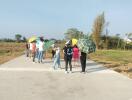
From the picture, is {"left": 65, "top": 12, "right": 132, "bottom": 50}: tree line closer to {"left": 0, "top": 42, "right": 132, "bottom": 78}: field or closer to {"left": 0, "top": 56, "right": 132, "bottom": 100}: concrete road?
{"left": 0, "top": 42, "right": 132, "bottom": 78}: field

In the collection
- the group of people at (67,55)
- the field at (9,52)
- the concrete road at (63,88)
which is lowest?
the field at (9,52)

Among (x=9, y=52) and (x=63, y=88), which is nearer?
(x=63, y=88)

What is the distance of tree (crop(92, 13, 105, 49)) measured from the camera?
7169 centimetres

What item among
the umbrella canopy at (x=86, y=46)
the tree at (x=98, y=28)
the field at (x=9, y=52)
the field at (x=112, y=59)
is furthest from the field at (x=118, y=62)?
the tree at (x=98, y=28)

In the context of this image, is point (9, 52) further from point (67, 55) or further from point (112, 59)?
point (67, 55)

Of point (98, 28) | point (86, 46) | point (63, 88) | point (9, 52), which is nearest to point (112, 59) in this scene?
point (86, 46)

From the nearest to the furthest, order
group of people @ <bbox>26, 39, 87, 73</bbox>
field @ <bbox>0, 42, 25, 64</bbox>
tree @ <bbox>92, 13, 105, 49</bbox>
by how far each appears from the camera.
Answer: group of people @ <bbox>26, 39, 87, 73</bbox>
field @ <bbox>0, 42, 25, 64</bbox>
tree @ <bbox>92, 13, 105, 49</bbox>

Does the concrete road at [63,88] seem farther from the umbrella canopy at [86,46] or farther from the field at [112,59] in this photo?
the field at [112,59]

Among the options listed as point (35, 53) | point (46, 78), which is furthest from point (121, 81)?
point (35, 53)

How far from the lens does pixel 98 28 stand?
73.6 metres

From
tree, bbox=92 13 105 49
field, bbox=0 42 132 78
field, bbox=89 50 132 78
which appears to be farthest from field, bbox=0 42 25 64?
tree, bbox=92 13 105 49

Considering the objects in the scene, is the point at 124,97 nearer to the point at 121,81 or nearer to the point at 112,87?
the point at 112,87

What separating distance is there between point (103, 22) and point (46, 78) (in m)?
60.7

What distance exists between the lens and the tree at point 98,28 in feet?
235
